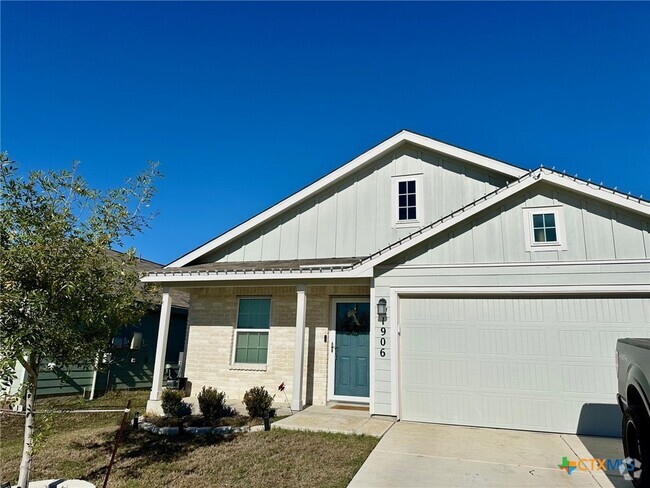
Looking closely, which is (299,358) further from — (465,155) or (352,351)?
(465,155)

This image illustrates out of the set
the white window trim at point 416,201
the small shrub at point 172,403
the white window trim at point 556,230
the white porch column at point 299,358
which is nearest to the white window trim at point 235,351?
the white porch column at point 299,358

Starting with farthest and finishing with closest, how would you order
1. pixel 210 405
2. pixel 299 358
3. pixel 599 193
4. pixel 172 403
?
pixel 299 358 < pixel 172 403 < pixel 210 405 < pixel 599 193

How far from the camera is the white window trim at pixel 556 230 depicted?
→ 710 cm

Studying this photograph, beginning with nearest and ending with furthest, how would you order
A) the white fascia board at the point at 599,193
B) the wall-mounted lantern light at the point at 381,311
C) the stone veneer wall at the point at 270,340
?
the white fascia board at the point at 599,193 → the wall-mounted lantern light at the point at 381,311 → the stone veneer wall at the point at 270,340

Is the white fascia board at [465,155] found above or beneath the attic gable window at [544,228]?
above


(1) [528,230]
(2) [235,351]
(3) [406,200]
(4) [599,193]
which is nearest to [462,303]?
(1) [528,230]

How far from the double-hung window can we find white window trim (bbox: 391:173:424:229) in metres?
3.94

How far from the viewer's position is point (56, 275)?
4203mm

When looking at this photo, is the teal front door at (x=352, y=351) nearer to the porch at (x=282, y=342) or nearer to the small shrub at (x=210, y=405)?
the porch at (x=282, y=342)

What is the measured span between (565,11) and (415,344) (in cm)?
772

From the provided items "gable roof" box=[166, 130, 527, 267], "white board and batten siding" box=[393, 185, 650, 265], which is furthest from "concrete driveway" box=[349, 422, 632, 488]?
"gable roof" box=[166, 130, 527, 267]

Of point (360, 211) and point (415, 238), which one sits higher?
point (360, 211)

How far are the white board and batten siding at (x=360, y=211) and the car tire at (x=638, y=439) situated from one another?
5.96 meters

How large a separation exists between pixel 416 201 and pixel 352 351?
13.4 feet
